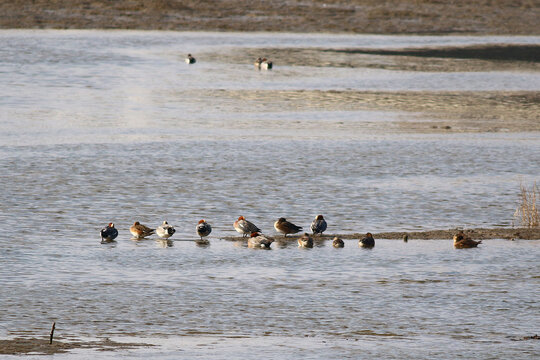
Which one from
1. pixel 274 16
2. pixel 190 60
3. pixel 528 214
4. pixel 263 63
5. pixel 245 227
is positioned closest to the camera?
pixel 245 227

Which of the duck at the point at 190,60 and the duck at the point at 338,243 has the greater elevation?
the duck at the point at 190,60

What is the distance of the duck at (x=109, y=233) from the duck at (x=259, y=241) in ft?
7.89

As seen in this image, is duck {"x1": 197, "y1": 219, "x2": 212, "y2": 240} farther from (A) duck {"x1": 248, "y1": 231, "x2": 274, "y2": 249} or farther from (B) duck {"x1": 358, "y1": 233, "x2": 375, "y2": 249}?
(B) duck {"x1": 358, "y1": 233, "x2": 375, "y2": 249}

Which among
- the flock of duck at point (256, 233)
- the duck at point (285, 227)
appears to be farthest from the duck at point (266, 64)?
the duck at point (285, 227)

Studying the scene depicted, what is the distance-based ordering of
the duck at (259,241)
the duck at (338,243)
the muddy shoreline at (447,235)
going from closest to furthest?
1. the duck at (259,241)
2. the duck at (338,243)
3. the muddy shoreline at (447,235)

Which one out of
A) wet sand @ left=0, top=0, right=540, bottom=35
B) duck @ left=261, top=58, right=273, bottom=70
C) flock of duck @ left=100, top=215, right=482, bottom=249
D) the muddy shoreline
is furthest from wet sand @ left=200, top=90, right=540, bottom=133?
wet sand @ left=0, top=0, right=540, bottom=35

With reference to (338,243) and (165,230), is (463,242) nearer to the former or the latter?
(338,243)

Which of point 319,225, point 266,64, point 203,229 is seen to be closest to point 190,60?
point 266,64

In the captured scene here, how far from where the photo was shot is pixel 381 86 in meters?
47.5

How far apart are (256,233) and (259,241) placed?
1.11 ft

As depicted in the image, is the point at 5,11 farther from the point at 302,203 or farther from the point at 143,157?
the point at 302,203

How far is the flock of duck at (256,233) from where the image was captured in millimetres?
19141

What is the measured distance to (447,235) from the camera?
67.1 feet

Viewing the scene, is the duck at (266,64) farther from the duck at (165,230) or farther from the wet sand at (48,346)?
the wet sand at (48,346)
